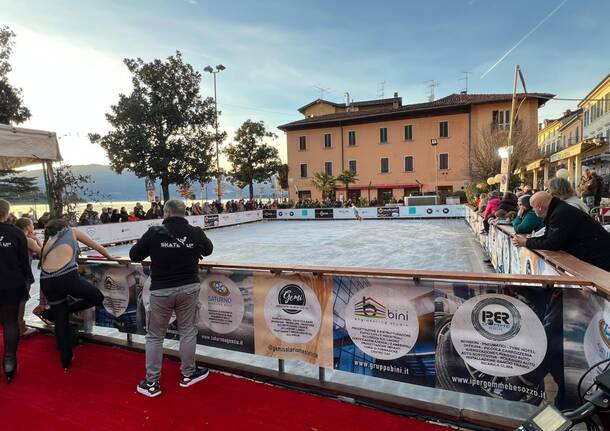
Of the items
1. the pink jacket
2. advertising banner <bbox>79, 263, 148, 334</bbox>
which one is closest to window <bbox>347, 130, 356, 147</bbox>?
the pink jacket

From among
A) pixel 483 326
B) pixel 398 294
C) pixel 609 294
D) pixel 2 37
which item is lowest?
pixel 483 326

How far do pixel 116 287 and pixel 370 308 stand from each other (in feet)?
9.74

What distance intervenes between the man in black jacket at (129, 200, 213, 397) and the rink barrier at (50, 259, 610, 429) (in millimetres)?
442

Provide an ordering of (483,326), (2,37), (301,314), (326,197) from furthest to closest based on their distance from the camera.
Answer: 1. (326,197)
2. (2,37)
3. (301,314)
4. (483,326)

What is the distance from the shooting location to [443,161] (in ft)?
128

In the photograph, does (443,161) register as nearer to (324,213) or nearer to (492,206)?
(324,213)

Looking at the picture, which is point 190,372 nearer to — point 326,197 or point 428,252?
point 428,252

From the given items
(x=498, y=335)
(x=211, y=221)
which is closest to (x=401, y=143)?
(x=211, y=221)

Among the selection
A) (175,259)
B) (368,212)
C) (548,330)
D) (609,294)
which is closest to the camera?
(609,294)

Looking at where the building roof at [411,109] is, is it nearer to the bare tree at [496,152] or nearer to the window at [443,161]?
the window at [443,161]

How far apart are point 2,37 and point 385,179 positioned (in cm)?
3339

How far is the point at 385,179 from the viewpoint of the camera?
1626 inches

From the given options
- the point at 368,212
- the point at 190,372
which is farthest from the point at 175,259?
the point at 368,212

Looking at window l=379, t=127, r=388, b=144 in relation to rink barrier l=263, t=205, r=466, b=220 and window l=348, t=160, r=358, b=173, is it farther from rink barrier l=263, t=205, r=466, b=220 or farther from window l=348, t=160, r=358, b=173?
rink barrier l=263, t=205, r=466, b=220
